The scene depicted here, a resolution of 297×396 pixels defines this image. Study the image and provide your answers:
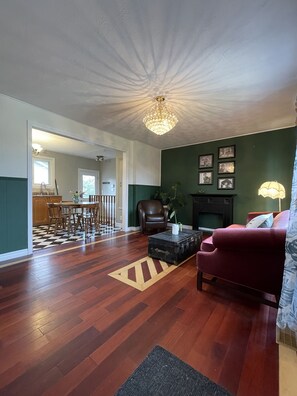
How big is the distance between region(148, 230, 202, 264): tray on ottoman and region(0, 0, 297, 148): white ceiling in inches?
84.7

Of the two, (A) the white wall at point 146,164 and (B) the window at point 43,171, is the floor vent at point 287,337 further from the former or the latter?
(B) the window at point 43,171

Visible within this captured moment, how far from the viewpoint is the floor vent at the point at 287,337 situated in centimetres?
129

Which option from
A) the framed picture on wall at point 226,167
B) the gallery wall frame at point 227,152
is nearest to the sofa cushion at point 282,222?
the framed picture on wall at point 226,167

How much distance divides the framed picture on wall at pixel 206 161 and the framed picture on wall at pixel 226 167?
260 mm

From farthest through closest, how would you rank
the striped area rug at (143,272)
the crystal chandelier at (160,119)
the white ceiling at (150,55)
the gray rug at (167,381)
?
the crystal chandelier at (160,119) → the striped area rug at (143,272) → the white ceiling at (150,55) → the gray rug at (167,381)

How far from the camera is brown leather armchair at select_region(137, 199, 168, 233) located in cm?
450

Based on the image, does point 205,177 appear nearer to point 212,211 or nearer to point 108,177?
point 212,211

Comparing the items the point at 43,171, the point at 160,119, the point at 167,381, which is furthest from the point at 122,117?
the point at 43,171

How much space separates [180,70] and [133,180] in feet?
10.5

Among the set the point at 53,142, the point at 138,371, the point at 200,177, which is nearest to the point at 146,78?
the point at 138,371

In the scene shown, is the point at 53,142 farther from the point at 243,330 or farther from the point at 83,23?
the point at 243,330

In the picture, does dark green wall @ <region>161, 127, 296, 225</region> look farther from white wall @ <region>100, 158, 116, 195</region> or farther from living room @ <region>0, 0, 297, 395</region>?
white wall @ <region>100, 158, 116, 195</region>

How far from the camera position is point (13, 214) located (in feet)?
9.30

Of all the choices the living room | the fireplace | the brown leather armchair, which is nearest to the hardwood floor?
the living room
